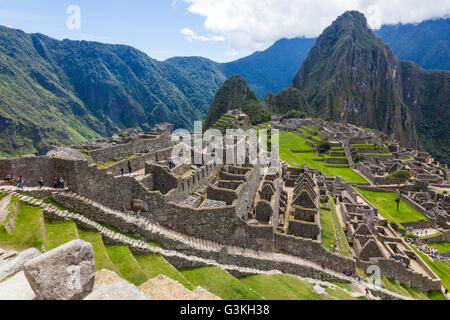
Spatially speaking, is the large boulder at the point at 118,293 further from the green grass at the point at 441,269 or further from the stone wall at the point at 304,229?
the green grass at the point at 441,269

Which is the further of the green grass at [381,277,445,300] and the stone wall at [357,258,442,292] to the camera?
the stone wall at [357,258,442,292]

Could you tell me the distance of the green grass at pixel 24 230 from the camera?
11102mm

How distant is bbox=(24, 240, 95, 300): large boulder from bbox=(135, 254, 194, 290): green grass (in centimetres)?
635

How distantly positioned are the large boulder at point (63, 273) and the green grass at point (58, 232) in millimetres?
6335

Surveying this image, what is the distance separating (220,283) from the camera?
14133 millimetres

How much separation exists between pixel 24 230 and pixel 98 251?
3.59m

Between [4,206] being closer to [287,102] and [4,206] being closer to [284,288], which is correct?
[284,288]

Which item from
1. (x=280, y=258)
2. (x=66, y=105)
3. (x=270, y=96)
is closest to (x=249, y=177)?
(x=280, y=258)

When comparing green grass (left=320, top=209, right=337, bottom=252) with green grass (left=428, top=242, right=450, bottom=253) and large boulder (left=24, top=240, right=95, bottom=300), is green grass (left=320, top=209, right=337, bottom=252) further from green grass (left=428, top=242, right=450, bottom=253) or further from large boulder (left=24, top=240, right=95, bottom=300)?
large boulder (left=24, top=240, right=95, bottom=300)

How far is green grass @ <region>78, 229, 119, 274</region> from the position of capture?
11.1 meters

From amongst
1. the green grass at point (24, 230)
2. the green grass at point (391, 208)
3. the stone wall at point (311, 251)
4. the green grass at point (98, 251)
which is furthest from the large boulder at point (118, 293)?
the green grass at point (391, 208)

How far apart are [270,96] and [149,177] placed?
563 ft

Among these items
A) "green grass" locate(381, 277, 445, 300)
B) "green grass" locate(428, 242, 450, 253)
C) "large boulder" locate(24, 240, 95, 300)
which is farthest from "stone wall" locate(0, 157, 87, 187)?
"green grass" locate(428, 242, 450, 253)

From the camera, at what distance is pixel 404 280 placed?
82.3 ft
